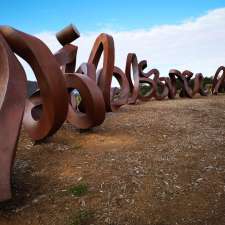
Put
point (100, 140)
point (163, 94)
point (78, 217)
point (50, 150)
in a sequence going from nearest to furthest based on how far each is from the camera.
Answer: point (78, 217), point (50, 150), point (100, 140), point (163, 94)

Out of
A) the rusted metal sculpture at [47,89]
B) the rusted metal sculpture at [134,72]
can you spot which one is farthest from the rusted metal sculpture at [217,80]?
the rusted metal sculpture at [47,89]

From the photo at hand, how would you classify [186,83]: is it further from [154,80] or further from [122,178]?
[122,178]

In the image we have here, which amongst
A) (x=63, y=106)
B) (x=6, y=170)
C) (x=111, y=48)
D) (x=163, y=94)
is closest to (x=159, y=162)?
(x=63, y=106)

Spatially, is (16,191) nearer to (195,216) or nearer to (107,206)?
(107,206)

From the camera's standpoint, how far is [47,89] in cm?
819

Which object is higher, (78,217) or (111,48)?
(111,48)

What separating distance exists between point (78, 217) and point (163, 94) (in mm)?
15382

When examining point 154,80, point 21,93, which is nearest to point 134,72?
point 154,80

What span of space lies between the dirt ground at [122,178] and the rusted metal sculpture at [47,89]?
1.69ft

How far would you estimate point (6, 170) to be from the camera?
604cm

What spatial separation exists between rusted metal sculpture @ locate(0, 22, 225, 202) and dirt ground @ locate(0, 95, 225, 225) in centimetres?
52

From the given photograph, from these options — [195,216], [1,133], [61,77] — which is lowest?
[195,216]

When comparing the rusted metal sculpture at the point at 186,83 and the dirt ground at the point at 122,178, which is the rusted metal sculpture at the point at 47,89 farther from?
the rusted metal sculpture at the point at 186,83

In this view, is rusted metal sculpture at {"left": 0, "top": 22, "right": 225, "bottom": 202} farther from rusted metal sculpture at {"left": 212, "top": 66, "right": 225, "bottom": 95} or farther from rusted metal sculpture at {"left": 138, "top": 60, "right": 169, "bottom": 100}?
rusted metal sculpture at {"left": 212, "top": 66, "right": 225, "bottom": 95}
